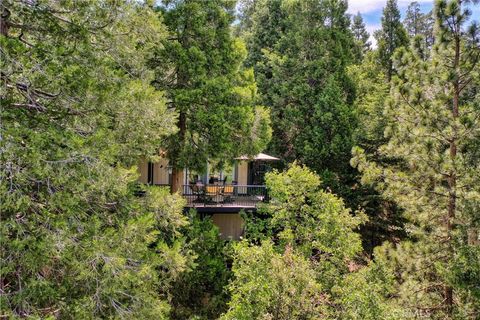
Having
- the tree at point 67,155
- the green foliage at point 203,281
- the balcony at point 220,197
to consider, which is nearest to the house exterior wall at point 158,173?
the balcony at point 220,197

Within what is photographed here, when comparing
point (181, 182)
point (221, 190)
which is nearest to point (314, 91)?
point (221, 190)

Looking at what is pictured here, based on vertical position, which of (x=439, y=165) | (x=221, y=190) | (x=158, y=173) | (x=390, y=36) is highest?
(x=390, y=36)

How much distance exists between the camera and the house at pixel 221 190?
1688 centimetres

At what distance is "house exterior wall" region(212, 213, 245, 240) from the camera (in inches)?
721

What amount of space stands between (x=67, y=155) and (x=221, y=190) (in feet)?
40.1

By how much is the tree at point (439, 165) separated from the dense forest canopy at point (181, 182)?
1.4 inches

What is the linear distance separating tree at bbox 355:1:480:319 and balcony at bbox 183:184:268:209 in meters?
7.74

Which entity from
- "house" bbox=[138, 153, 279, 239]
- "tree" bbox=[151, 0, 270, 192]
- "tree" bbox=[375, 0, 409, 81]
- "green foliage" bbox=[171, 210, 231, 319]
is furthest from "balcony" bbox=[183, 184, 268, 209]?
"tree" bbox=[375, 0, 409, 81]

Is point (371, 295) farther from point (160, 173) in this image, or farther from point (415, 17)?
point (415, 17)

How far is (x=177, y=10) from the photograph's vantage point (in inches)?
558

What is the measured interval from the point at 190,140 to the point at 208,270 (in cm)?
510

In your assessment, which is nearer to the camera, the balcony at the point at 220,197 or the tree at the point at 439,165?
the tree at the point at 439,165

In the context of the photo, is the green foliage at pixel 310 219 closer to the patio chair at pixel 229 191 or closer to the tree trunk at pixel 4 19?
the patio chair at pixel 229 191

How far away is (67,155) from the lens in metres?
5.69
